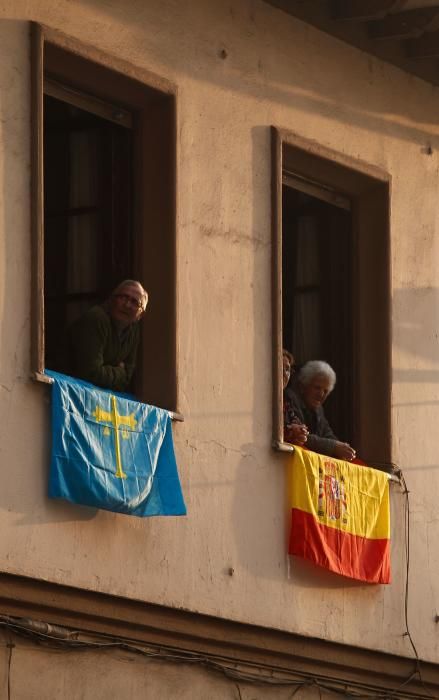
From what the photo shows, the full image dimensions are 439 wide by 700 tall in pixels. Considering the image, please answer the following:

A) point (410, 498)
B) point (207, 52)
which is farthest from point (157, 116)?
point (410, 498)

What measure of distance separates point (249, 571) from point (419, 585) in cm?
254

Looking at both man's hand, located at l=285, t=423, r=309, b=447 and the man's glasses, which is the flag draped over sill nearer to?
the man's glasses

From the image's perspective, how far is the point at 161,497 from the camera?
16406 millimetres

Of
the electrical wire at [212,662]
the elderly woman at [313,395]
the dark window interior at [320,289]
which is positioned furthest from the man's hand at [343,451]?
the electrical wire at [212,662]

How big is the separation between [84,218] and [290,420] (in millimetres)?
2365

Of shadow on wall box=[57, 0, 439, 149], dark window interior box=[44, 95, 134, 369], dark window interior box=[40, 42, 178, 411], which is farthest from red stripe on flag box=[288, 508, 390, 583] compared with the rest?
shadow on wall box=[57, 0, 439, 149]

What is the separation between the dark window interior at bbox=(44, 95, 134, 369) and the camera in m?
17.5

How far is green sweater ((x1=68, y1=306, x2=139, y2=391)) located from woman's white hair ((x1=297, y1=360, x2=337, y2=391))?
2.53m

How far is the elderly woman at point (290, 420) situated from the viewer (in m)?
18.3

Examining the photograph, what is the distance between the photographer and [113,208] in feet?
57.5

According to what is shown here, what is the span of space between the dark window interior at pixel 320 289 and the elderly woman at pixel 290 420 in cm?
106

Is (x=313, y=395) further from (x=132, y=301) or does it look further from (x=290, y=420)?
(x=132, y=301)

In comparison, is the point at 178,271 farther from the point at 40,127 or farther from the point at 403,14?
the point at 403,14

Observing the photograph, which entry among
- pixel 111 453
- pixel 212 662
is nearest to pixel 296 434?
pixel 212 662
